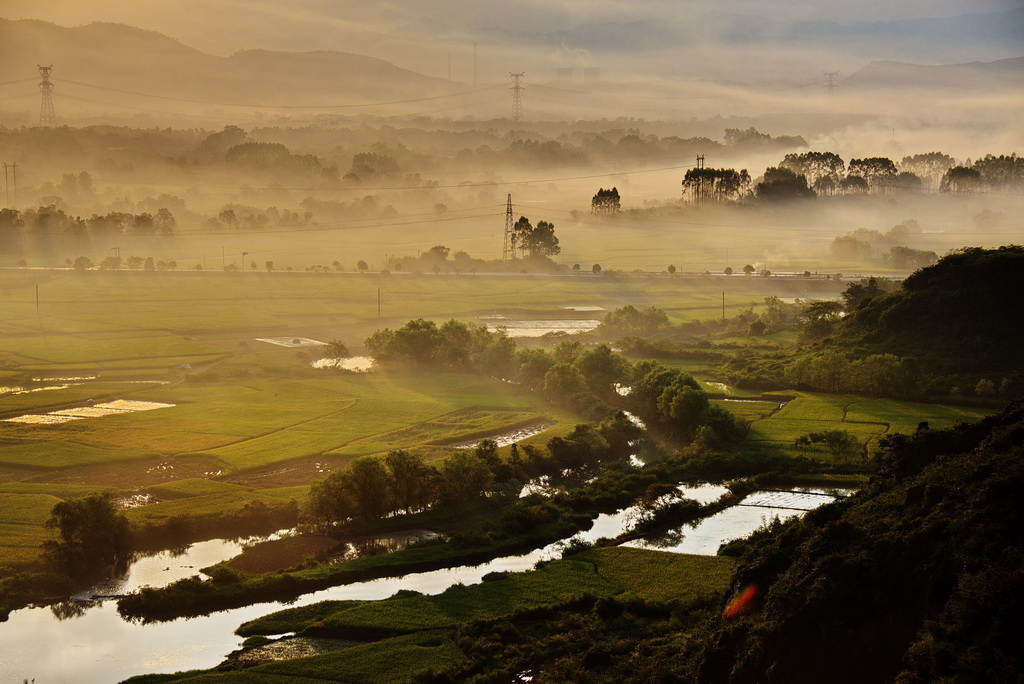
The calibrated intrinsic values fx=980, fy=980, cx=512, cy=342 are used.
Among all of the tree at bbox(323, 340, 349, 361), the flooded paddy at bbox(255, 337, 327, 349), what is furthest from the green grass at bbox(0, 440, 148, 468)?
the flooded paddy at bbox(255, 337, 327, 349)

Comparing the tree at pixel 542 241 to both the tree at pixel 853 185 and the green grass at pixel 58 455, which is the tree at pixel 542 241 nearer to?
the tree at pixel 853 185

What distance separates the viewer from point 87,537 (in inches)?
1053

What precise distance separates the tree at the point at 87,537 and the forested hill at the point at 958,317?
35.9 m

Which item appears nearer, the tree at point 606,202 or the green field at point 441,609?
the green field at point 441,609

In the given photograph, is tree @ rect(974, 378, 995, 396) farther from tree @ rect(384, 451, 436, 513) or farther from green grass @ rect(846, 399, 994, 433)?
tree @ rect(384, 451, 436, 513)

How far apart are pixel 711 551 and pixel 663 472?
683 centimetres

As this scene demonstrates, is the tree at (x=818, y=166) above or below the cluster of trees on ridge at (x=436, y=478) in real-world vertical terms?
above

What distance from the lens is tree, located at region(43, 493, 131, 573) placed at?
26312mm

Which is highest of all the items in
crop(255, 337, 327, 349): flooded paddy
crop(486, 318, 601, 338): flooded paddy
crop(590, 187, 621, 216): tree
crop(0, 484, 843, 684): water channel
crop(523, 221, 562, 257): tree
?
crop(590, 187, 621, 216): tree

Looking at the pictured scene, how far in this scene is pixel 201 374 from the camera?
5181 centimetres

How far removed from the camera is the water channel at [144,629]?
72.7ft

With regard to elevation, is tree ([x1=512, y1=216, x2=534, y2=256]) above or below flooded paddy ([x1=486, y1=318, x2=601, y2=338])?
above

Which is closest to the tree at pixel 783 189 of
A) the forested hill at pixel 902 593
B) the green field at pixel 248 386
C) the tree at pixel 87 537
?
the green field at pixel 248 386

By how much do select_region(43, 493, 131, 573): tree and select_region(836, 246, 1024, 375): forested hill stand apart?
35.9m
